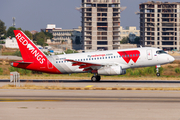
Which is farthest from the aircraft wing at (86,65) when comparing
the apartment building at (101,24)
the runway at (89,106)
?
the apartment building at (101,24)

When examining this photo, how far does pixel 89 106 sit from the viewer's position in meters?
18.9

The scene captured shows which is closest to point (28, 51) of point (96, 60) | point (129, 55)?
point (96, 60)

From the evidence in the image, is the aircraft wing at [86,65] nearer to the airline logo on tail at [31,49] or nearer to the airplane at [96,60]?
the airplane at [96,60]

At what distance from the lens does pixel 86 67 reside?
3594 cm

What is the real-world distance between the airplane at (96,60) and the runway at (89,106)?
36.9 feet

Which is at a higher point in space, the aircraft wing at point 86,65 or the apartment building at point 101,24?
the apartment building at point 101,24

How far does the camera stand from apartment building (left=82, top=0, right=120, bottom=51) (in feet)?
569

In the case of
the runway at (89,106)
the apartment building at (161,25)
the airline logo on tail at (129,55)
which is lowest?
the runway at (89,106)

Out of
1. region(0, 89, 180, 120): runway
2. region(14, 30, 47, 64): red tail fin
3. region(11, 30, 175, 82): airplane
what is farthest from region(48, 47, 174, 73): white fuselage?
region(0, 89, 180, 120): runway

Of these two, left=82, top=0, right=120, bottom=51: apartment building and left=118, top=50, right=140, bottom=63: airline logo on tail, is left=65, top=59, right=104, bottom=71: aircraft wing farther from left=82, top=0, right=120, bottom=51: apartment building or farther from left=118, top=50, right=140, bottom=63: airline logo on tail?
left=82, top=0, right=120, bottom=51: apartment building

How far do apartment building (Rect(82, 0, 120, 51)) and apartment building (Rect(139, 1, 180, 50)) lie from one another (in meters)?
19.9

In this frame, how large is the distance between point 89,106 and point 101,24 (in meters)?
159

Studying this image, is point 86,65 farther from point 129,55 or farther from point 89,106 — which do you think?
point 89,106

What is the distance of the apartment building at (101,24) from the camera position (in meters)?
174
